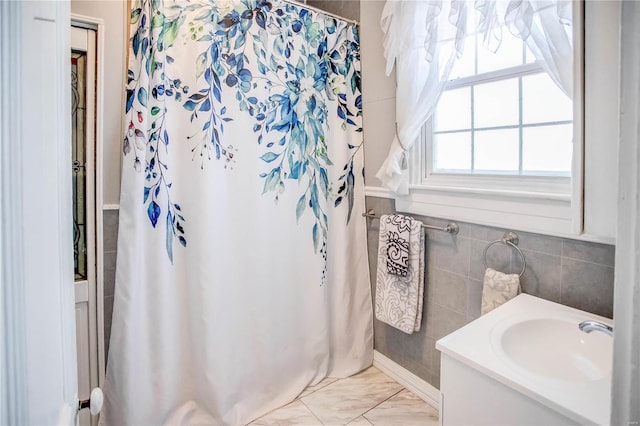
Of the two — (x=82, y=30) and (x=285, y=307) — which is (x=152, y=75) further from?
(x=285, y=307)

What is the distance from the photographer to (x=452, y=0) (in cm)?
150

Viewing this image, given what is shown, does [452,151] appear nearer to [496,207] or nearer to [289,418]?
[496,207]

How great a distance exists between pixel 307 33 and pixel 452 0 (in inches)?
30.0

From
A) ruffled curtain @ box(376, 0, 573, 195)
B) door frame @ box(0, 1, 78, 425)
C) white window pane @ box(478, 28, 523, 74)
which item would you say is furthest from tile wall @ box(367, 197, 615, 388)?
door frame @ box(0, 1, 78, 425)

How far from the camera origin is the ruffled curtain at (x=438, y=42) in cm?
122

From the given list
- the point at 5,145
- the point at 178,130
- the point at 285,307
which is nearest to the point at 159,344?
the point at 285,307

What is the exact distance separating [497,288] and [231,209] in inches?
48.9

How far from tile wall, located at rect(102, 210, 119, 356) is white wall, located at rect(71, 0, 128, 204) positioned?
83mm

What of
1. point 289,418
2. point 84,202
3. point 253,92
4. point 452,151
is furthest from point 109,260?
point 452,151

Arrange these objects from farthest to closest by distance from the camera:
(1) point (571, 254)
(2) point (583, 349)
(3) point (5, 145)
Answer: (1) point (571, 254) → (2) point (583, 349) → (3) point (5, 145)

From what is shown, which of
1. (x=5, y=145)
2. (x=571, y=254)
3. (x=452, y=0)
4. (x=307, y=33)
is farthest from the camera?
(x=307, y=33)

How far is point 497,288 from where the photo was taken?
1.46 m

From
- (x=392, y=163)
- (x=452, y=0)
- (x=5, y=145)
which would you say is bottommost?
(x=5, y=145)

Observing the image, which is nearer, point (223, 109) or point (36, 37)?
point (36, 37)
